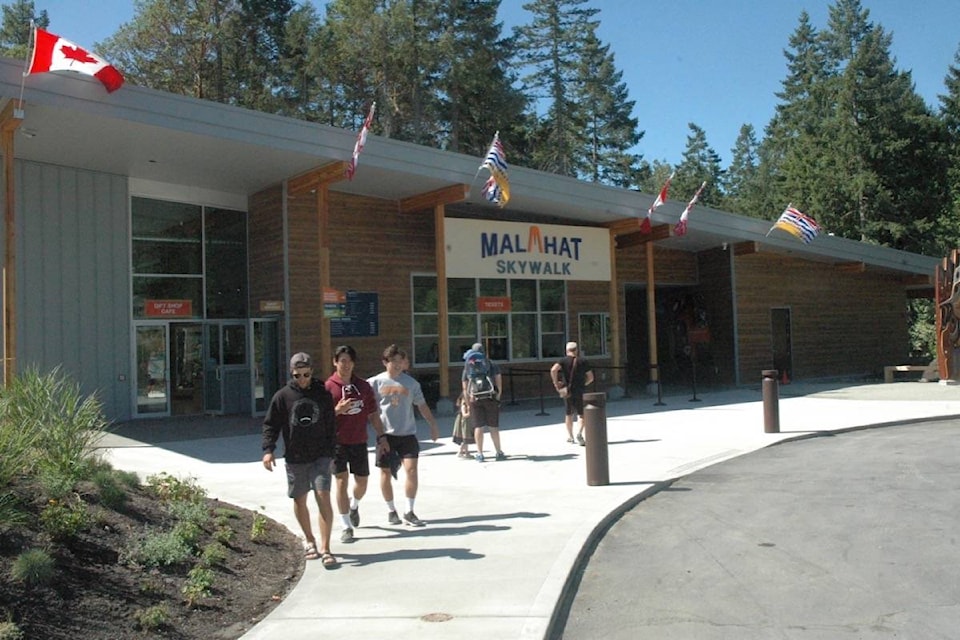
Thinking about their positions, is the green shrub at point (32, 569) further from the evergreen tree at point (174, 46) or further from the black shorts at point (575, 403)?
the evergreen tree at point (174, 46)

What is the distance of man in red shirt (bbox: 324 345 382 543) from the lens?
7074 mm

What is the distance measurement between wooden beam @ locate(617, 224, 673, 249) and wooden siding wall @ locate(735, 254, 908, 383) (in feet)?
14.0

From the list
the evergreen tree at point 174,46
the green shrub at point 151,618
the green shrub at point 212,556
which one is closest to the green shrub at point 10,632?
the green shrub at point 151,618

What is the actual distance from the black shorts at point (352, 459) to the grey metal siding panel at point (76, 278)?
34.4 ft

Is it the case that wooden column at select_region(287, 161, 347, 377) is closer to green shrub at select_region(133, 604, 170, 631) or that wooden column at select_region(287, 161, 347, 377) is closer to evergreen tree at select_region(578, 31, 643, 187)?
green shrub at select_region(133, 604, 170, 631)

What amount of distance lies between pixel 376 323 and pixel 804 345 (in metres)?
15.5

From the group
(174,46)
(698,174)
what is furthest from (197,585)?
(698,174)

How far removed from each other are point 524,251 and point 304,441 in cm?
1473

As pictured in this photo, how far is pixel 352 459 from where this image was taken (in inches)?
286

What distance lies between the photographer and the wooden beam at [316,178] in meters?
15.8

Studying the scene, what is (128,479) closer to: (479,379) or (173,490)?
(173,490)

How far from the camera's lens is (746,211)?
66812mm

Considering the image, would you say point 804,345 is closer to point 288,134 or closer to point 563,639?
point 288,134

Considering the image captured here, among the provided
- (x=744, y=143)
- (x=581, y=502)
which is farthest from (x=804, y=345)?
(x=744, y=143)
